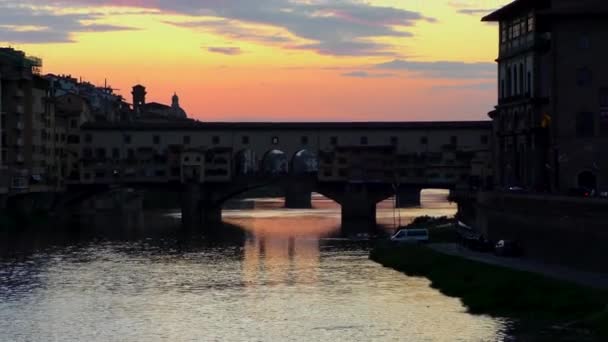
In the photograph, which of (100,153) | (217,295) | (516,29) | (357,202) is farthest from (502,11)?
(100,153)

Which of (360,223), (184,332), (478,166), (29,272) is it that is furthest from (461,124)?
(184,332)

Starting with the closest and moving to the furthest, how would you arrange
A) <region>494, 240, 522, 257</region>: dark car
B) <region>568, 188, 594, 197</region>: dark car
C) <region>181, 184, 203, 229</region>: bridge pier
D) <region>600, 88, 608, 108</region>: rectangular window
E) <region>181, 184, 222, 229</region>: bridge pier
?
1. <region>568, 188, 594, 197</region>: dark car
2. <region>494, 240, 522, 257</region>: dark car
3. <region>600, 88, 608, 108</region>: rectangular window
4. <region>181, 184, 222, 229</region>: bridge pier
5. <region>181, 184, 203, 229</region>: bridge pier

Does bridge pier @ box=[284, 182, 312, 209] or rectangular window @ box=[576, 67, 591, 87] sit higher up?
rectangular window @ box=[576, 67, 591, 87]

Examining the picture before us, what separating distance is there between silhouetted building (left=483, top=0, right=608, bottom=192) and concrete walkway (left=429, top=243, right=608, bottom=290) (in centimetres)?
705

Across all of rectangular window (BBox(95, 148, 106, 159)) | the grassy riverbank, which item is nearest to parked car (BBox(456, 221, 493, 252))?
the grassy riverbank

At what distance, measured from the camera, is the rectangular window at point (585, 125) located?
69188 millimetres

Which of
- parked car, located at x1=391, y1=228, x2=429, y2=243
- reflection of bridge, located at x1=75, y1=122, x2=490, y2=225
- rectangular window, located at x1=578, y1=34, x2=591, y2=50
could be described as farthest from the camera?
reflection of bridge, located at x1=75, y1=122, x2=490, y2=225

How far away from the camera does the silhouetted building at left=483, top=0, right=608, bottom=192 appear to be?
6756cm

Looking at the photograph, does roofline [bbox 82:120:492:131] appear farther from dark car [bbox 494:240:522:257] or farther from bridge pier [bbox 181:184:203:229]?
dark car [bbox 494:240:522:257]

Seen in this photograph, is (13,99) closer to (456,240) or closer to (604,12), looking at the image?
(456,240)

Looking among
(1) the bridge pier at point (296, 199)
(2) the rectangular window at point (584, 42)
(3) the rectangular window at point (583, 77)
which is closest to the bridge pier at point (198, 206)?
(1) the bridge pier at point (296, 199)

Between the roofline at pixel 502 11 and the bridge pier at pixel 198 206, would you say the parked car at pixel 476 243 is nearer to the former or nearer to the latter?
the roofline at pixel 502 11

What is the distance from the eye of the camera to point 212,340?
44000 millimetres

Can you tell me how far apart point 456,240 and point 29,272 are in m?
27.6
